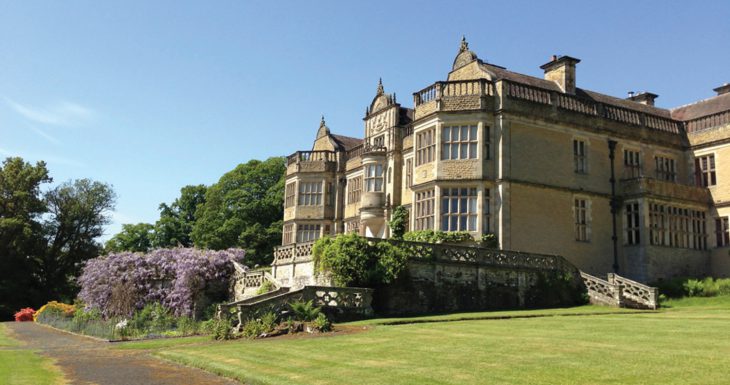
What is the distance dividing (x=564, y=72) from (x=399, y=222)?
40.7ft

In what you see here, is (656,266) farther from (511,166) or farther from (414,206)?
(414,206)

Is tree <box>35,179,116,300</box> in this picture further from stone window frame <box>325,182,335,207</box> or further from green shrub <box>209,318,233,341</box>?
green shrub <box>209,318,233,341</box>

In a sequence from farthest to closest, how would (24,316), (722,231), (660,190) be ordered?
(24,316) → (722,231) → (660,190)

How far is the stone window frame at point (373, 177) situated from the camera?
39062mm

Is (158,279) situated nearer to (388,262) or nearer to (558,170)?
(388,262)

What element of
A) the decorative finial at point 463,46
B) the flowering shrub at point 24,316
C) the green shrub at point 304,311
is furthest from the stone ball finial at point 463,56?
the flowering shrub at point 24,316

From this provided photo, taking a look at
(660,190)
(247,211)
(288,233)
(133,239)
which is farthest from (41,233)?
(660,190)

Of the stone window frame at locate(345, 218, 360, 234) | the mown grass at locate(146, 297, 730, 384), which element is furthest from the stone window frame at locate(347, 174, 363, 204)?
the mown grass at locate(146, 297, 730, 384)

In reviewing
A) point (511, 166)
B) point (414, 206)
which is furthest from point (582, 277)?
point (414, 206)

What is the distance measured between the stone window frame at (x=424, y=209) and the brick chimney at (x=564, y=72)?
33.5ft

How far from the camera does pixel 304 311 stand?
2175 centimetres

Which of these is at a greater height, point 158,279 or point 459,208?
point 459,208

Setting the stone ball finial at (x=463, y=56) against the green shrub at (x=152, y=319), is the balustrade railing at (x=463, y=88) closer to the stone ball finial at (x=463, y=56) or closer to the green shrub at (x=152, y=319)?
the stone ball finial at (x=463, y=56)

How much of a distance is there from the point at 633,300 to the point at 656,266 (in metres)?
7.29
